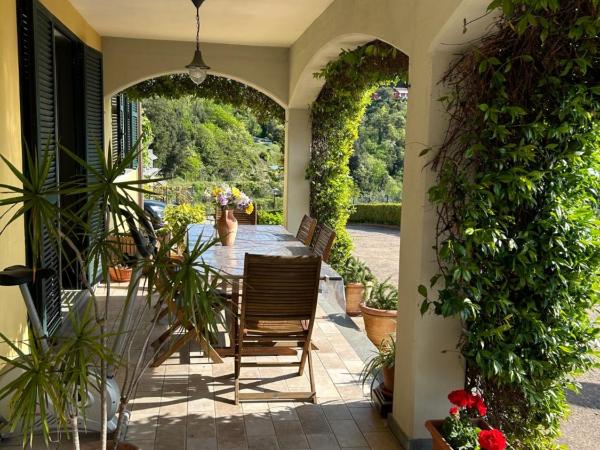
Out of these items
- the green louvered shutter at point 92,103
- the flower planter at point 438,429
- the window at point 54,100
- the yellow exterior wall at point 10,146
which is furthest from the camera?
the green louvered shutter at point 92,103

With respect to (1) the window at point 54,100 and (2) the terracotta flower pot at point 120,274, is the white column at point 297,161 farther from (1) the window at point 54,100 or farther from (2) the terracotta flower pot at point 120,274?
(1) the window at point 54,100

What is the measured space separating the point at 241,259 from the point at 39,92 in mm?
1908

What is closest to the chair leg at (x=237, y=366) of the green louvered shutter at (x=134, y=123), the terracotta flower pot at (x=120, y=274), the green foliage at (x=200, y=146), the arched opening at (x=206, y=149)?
the terracotta flower pot at (x=120, y=274)

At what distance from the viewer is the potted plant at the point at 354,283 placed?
21.7 ft

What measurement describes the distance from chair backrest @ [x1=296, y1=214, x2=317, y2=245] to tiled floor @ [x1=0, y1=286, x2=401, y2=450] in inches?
55.3

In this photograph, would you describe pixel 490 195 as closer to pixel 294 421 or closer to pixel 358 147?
pixel 294 421

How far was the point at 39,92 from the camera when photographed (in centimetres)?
433

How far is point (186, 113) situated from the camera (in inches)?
746

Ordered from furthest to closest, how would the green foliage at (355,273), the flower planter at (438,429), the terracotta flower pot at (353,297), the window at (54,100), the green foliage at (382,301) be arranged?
the green foliage at (355,273) → the terracotta flower pot at (353,297) → the green foliage at (382,301) → the window at (54,100) → the flower planter at (438,429)

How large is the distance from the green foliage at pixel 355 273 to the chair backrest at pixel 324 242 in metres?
1.44

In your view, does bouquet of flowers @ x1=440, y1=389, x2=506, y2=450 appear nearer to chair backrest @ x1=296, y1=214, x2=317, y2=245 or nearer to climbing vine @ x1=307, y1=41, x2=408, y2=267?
chair backrest @ x1=296, y1=214, x2=317, y2=245

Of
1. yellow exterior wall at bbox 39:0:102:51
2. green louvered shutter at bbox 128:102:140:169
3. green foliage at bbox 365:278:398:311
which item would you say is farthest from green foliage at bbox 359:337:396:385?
green louvered shutter at bbox 128:102:140:169

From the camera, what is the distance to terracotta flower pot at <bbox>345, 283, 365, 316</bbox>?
260 inches

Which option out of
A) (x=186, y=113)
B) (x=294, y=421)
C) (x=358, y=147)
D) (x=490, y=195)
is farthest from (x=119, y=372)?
(x=358, y=147)
